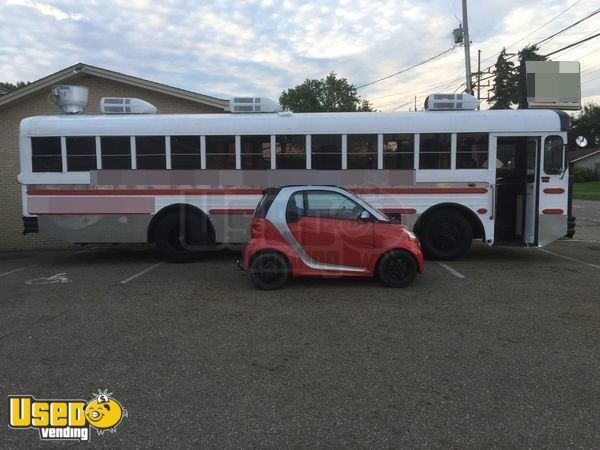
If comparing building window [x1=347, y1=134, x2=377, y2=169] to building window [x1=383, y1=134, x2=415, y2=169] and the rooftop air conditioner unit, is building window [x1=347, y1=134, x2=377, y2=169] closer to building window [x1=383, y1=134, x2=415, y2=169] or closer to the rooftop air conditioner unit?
building window [x1=383, y1=134, x2=415, y2=169]

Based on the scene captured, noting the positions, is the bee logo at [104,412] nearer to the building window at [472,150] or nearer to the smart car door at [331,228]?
the smart car door at [331,228]

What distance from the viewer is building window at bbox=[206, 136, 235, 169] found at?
9781 millimetres

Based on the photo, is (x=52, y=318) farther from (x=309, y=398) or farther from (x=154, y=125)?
(x=154, y=125)

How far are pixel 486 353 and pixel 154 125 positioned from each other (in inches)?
297

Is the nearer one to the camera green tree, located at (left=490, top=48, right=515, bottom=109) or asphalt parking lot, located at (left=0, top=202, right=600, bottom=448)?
asphalt parking lot, located at (left=0, top=202, right=600, bottom=448)

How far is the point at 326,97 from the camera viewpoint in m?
72.4

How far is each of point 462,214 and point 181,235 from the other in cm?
554

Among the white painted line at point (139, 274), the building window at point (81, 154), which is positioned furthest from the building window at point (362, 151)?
the building window at point (81, 154)

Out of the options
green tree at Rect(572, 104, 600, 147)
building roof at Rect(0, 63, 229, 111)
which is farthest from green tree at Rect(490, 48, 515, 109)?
building roof at Rect(0, 63, 229, 111)

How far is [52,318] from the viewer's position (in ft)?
20.2

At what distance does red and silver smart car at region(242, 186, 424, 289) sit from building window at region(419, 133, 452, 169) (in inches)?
107

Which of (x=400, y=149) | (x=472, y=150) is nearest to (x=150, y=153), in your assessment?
(x=400, y=149)

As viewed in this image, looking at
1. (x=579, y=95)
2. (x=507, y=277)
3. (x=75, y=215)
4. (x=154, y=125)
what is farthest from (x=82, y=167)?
(x=579, y=95)

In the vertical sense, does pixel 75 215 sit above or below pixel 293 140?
below
